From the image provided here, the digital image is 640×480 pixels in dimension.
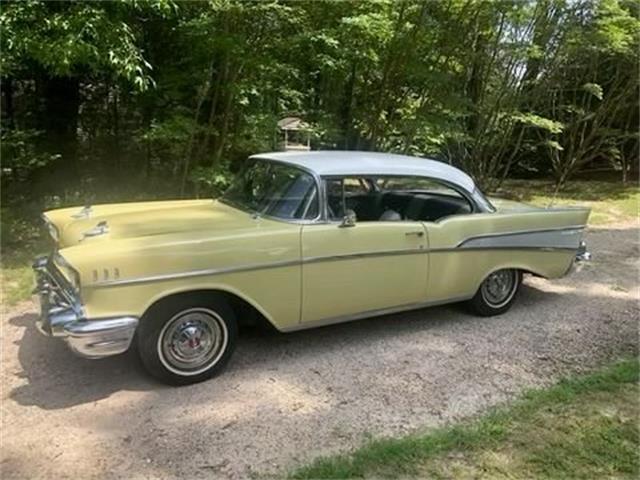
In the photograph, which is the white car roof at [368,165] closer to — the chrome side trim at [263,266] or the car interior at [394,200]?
the car interior at [394,200]

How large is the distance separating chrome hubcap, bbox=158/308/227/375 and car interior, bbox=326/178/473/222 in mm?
1046

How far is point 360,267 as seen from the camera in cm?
360

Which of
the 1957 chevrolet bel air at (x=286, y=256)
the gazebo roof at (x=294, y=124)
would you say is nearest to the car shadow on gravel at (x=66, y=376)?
the 1957 chevrolet bel air at (x=286, y=256)

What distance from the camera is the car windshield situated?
11.6ft

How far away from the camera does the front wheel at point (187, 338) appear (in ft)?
10.0

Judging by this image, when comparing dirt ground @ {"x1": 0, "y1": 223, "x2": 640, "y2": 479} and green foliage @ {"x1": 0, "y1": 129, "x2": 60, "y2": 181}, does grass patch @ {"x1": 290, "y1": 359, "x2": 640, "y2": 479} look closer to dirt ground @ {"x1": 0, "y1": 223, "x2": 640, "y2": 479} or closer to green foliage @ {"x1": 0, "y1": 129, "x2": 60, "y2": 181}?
dirt ground @ {"x1": 0, "y1": 223, "x2": 640, "y2": 479}

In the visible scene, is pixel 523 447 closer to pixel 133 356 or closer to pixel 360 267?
pixel 360 267

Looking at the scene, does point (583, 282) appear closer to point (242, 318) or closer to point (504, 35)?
point (242, 318)

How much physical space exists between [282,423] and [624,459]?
63.4 inches

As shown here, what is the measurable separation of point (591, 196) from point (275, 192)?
31.6ft

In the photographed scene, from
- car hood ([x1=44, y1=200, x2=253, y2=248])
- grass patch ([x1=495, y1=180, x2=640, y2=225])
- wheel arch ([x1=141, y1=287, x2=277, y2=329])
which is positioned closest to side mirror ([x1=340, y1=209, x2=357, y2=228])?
car hood ([x1=44, y1=200, x2=253, y2=248])

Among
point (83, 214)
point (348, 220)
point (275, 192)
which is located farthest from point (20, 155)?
point (348, 220)

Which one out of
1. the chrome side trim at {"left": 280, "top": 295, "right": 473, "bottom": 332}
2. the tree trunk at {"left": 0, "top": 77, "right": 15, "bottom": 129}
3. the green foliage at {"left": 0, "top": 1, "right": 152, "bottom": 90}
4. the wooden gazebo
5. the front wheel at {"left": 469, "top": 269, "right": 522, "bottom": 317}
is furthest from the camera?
the wooden gazebo

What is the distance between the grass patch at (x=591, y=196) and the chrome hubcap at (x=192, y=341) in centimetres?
741
